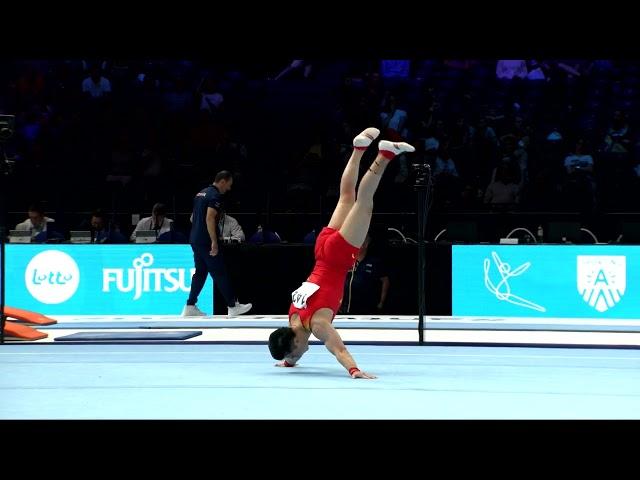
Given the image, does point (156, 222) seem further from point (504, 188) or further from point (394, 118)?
point (504, 188)

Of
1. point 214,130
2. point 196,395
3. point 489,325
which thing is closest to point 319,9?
point 196,395

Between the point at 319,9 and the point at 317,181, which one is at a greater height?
the point at 319,9

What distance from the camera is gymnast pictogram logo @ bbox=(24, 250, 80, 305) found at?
1569cm

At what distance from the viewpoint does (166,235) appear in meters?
16.3

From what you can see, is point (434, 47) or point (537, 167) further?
point (537, 167)

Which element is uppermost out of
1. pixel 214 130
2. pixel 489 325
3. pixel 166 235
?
pixel 214 130

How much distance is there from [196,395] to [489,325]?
6890 mm

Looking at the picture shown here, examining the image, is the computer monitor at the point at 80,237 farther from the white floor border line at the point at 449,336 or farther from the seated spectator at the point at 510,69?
the seated spectator at the point at 510,69

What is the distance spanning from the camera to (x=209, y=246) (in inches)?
597

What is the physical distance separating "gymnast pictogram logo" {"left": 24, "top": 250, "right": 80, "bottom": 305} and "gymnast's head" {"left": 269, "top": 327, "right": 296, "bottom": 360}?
656 centimetres

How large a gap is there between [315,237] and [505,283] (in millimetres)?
3054

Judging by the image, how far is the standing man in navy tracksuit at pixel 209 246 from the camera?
15.1m
